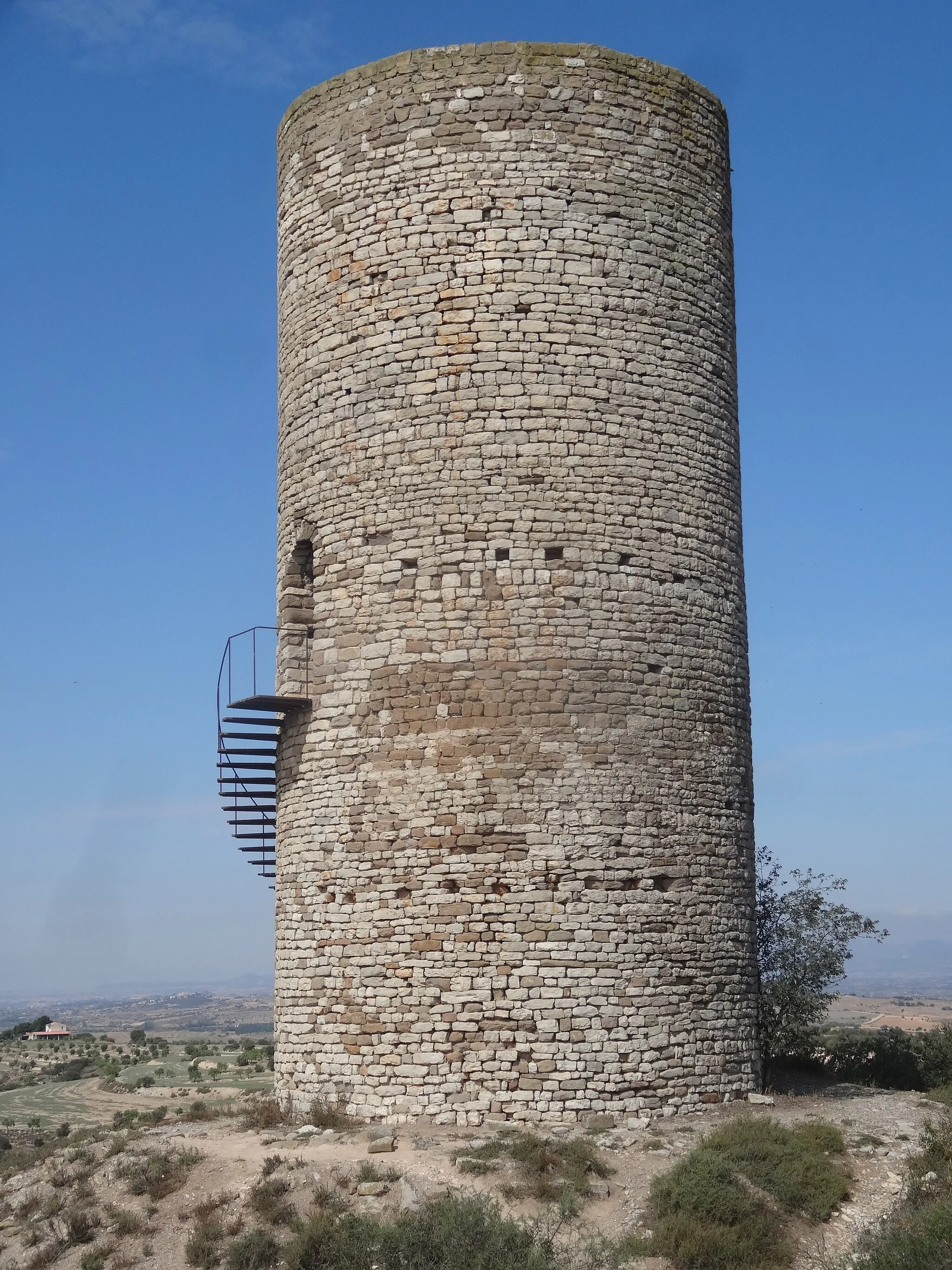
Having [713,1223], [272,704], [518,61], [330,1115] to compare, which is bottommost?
[713,1223]

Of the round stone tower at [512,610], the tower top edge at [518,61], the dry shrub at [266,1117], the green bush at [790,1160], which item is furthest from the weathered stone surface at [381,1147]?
the tower top edge at [518,61]

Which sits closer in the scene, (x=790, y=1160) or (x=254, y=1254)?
(x=254, y=1254)

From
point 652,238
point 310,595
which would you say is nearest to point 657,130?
point 652,238

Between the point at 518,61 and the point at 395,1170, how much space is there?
1026cm

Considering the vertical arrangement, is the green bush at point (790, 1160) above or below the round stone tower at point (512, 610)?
below

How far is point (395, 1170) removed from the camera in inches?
431

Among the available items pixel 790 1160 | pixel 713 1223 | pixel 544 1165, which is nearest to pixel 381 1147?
pixel 544 1165

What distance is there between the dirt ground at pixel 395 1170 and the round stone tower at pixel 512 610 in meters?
0.61

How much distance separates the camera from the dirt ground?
1052 centimetres

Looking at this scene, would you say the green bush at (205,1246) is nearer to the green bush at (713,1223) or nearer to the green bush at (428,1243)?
the green bush at (428,1243)

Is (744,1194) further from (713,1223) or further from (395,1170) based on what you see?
(395,1170)

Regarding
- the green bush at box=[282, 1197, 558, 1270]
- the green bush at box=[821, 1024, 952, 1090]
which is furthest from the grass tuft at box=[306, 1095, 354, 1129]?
the green bush at box=[821, 1024, 952, 1090]

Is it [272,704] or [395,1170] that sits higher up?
[272,704]

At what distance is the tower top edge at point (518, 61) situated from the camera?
1405 cm
